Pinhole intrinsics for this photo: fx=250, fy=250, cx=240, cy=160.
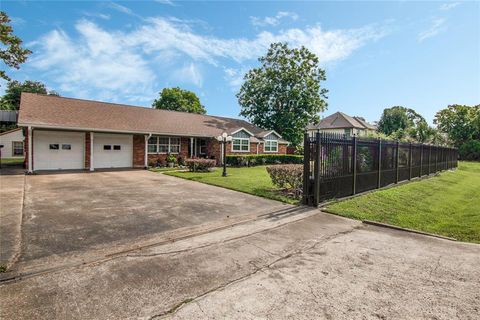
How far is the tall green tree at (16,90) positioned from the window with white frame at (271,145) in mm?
41502

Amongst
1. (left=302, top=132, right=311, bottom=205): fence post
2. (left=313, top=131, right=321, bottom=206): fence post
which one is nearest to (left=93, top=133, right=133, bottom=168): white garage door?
(left=302, top=132, right=311, bottom=205): fence post

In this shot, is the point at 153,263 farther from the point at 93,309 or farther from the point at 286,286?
the point at 286,286

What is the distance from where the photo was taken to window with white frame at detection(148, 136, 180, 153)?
20.2m

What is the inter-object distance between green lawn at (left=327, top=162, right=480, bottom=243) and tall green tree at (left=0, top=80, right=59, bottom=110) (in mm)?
51650

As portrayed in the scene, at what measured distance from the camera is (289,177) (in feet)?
31.7

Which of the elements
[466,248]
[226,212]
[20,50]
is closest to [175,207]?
[226,212]

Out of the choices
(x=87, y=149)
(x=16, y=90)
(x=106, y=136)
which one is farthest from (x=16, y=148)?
(x=106, y=136)

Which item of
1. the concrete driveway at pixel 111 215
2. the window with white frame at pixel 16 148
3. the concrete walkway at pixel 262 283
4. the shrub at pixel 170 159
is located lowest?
the concrete walkway at pixel 262 283

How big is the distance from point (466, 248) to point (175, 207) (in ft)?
22.3

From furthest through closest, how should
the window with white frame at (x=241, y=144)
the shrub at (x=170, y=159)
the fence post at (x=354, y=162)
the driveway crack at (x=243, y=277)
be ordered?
the window with white frame at (x=241, y=144), the shrub at (x=170, y=159), the fence post at (x=354, y=162), the driveway crack at (x=243, y=277)

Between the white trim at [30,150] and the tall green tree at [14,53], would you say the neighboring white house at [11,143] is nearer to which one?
the white trim at [30,150]

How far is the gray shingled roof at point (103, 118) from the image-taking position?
51.0ft

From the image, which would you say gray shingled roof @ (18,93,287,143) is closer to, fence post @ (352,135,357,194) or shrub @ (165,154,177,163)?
shrub @ (165,154,177,163)

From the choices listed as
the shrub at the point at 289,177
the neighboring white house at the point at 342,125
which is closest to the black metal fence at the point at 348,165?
the shrub at the point at 289,177
